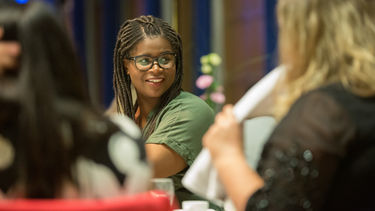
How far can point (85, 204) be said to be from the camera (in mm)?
1245

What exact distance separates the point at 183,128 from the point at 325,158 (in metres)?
1.42

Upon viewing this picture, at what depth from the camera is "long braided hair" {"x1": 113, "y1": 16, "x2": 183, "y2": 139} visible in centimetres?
293

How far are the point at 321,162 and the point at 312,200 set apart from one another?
0.08m

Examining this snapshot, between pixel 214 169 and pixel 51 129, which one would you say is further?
pixel 214 169

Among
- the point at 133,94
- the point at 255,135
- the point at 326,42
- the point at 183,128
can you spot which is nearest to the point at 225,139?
the point at 255,135

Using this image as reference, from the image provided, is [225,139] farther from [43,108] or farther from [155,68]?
[155,68]

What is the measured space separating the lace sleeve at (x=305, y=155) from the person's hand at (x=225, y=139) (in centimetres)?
14

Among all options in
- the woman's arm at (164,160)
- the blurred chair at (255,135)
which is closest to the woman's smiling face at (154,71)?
the woman's arm at (164,160)

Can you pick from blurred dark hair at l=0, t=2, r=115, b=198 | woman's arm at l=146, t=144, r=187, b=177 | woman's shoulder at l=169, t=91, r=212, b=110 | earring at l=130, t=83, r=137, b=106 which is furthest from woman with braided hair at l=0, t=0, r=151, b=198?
earring at l=130, t=83, r=137, b=106

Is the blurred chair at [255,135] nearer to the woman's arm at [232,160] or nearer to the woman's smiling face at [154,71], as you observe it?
the woman's arm at [232,160]

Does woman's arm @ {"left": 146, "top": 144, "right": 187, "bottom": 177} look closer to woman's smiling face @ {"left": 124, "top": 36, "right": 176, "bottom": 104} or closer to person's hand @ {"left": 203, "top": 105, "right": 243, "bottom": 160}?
woman's smiling face @ {"left": 124, "top": 36, "right": 176, "bottom": 104}

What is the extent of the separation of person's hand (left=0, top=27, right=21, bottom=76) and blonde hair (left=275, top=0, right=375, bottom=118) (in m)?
0.61

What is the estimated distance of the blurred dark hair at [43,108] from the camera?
Result: 130 centimetres

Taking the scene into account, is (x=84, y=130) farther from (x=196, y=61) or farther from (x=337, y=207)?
(x=196, y=61)
